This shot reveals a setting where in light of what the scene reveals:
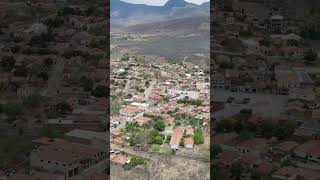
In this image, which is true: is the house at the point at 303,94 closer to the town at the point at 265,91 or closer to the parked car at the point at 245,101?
the town at the point at 265,91

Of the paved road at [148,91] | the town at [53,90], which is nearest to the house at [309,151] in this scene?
the town at [53,90]

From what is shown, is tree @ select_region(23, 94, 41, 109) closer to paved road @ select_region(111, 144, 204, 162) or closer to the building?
paved road @ select_region(111, 144, 204, 162)

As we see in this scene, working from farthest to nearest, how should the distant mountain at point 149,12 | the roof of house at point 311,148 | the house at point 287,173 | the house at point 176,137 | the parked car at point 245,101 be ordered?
1. the distant mountain at point 149,12
2. the house at point 176,137
3. the parked car at point 245,101
4. the roof of house at point 311,148
5. the house at point 287,173

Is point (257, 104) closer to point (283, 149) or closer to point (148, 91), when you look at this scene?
point (283, 149)

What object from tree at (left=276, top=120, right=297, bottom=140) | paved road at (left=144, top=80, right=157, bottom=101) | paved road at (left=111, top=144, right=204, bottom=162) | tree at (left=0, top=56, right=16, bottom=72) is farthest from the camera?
paved road at (left=144, top=80, right=157, bottom=101)

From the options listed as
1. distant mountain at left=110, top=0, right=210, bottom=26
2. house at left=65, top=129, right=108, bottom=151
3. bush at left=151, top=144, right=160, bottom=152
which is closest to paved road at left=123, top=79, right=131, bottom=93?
distant mountain at left=110, top=0, right=210, bottom=26

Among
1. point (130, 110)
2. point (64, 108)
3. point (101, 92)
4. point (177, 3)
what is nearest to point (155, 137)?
point (130, 110)
